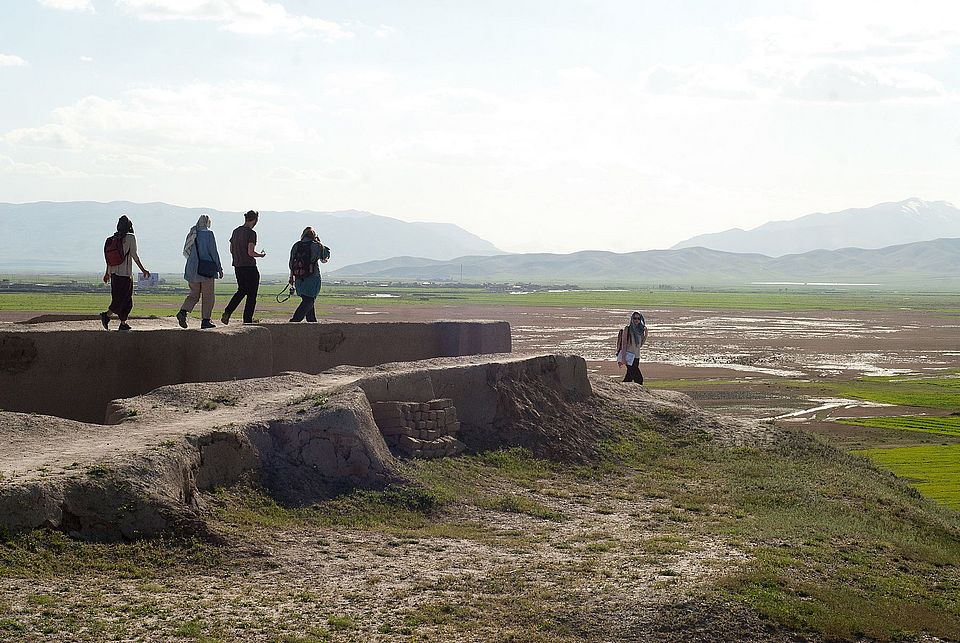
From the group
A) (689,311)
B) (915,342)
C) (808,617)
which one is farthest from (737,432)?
(689,311)

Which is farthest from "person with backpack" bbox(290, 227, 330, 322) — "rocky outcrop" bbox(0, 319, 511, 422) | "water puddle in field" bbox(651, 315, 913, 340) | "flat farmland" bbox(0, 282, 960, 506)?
"water puddle in field" bbox(651, 315, 913, 340)

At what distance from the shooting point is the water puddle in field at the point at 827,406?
26719mm

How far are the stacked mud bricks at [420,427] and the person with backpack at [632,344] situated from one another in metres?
6.63

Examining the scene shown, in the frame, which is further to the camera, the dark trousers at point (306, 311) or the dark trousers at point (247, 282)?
the dark trousers at point (306, 311)

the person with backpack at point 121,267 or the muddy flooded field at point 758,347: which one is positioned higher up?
the person with backpack at point 121,267

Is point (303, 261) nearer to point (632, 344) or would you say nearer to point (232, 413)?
point (232, 413)

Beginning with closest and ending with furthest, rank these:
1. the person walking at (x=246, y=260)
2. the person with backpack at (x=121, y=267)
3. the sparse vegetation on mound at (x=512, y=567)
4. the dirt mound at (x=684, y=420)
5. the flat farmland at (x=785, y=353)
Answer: the sparse vegetation on mound at (x=512, y=567) → the person with backpack at (x=121, y=267) → the person walking at (x=246, y=260) → the dirt mound at (x=684, y=420) → the flat farmland at (x=785, y=353)

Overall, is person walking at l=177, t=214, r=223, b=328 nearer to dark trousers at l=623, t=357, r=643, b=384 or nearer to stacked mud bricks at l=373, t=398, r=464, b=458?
stacked mud bricks at l=373, t=398, r=464, b=458

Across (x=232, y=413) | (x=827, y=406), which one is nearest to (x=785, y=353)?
Result: (x=827, y=406)

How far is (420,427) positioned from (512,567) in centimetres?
389

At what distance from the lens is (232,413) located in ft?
36.2

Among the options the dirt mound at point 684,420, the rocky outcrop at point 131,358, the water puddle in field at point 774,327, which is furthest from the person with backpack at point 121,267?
the water puddle in field at point 774,327

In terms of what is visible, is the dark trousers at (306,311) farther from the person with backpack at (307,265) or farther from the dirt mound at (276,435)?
the dirt mound at (276,435)

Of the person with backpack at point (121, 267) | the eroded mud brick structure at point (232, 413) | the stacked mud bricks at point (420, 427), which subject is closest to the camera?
the eroded mud brick structure at point (232, 413)
